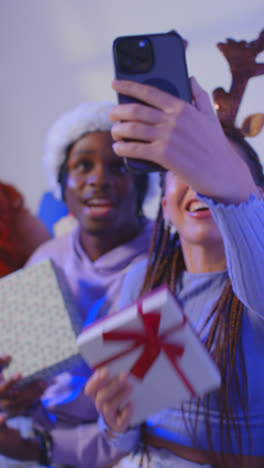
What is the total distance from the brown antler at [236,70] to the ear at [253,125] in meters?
0.02

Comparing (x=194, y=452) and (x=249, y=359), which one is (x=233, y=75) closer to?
(x=249, y=359)

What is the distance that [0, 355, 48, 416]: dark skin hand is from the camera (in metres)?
0.74

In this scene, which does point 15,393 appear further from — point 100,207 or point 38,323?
point 100,207

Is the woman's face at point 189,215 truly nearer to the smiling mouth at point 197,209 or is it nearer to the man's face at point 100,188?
the smiling mouth at point 197,209

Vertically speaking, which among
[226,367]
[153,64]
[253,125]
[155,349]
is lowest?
[226,367]

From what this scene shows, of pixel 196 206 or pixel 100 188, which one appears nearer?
pixel 196 206

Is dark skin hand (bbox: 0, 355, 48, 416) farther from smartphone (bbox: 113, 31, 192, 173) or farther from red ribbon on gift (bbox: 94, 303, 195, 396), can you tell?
smartphone (bbox: 113, 31, 192, 173)

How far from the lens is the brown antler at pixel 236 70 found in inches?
27.0

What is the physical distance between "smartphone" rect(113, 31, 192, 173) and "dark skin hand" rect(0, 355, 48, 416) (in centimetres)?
48

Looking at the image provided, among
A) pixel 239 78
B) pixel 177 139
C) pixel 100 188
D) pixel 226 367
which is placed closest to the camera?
pixel 177 139

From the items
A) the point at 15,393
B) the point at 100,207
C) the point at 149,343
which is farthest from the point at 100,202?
the point at 149,343

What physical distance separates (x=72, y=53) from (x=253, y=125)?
0.72m

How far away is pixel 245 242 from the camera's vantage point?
1.41 feet

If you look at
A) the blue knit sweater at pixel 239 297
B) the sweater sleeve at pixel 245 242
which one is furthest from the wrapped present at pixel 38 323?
the sweater sleeve at pixel 245 242
